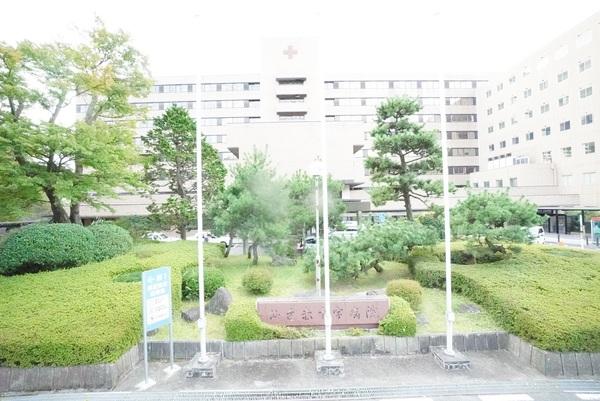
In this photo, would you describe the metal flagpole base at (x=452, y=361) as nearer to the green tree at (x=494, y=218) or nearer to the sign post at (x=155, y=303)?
the green tree at (x=494, y=218)

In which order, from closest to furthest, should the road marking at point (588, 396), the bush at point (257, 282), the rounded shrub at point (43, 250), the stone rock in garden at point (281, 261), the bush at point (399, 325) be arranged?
the road marking at point (588, 396) → the bush at point (399, 325) → the bush at point (257, 282) → the rounded shrub at point (43, 250) → the stone rock in garden at point (281, 261)

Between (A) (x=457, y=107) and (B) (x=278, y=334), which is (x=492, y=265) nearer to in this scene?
(B) (x=278, y=334)

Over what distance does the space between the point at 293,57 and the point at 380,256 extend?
3236 centimetres

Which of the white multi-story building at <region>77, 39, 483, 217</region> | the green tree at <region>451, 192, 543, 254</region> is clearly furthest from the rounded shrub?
the white multi-story building at <region>77, 39, 483, 217</region>

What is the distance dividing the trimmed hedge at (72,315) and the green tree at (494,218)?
9389 millimetres

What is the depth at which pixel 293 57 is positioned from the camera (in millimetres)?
38812

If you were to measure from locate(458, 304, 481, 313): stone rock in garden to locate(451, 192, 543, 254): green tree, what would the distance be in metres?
2.41

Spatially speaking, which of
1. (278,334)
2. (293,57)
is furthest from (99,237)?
(293,57)

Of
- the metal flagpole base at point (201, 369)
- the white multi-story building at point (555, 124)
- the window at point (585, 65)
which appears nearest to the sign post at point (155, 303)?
the metal flagpole base at point (201, 369)

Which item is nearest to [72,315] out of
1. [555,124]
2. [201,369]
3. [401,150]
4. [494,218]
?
[201,369]

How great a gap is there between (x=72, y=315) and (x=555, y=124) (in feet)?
134

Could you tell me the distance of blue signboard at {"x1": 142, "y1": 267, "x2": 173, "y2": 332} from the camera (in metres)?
7.29

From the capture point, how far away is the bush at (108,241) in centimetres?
1323

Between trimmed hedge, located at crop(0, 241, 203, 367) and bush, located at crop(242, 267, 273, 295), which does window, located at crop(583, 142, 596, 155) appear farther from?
trimmed hedge, located at crop(0, 241, 203, 367)
